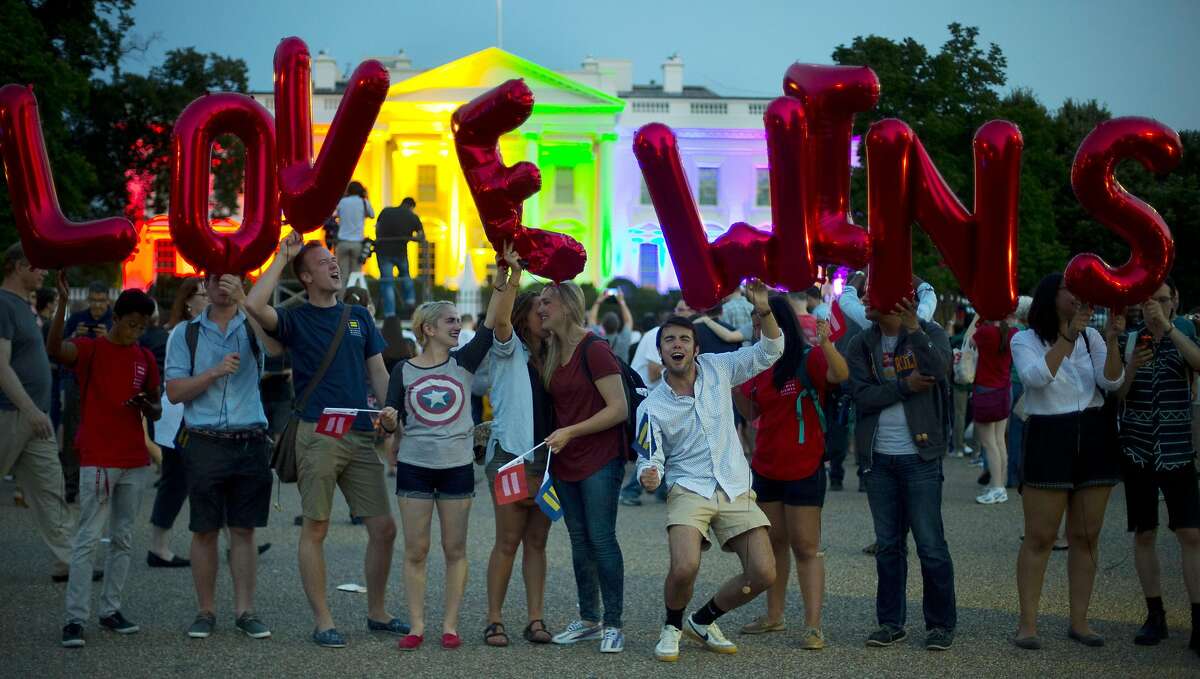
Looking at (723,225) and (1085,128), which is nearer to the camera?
(1085,128)

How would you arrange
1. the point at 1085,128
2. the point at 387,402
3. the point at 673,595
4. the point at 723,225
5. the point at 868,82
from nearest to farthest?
1. the point at 868,82
2. the point at 673,595
3. the point at 387,402
4. the point at 1085,128
5. the point at 723,225

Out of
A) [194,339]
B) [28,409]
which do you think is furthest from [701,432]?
[28,409]

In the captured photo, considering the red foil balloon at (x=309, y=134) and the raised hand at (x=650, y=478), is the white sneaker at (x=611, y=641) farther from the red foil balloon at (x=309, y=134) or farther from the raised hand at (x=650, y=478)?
the red foil balloon at (x=309, y=134)

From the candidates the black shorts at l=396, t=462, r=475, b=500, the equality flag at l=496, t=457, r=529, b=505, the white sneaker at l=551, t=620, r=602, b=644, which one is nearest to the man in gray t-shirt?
the black shorts at l=396, t=462, r=475, b=500

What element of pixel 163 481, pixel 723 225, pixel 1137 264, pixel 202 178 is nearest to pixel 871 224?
pixel 1137 264

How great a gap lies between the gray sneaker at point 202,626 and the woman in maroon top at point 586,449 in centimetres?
183

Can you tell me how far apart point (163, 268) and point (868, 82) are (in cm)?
4163

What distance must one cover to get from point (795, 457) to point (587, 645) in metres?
1.47

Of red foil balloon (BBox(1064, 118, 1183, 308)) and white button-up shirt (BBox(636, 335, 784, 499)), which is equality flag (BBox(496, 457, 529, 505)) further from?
red foil balloon (BBox(1064, 118, 1183, 308))

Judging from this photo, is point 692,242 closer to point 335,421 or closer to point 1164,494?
point 335,421

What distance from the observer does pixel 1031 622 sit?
642 centimetres

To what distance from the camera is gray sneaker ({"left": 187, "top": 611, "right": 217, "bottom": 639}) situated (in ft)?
21.7

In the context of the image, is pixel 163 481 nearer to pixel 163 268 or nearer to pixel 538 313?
pixel 538 313

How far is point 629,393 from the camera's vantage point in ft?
21.9
